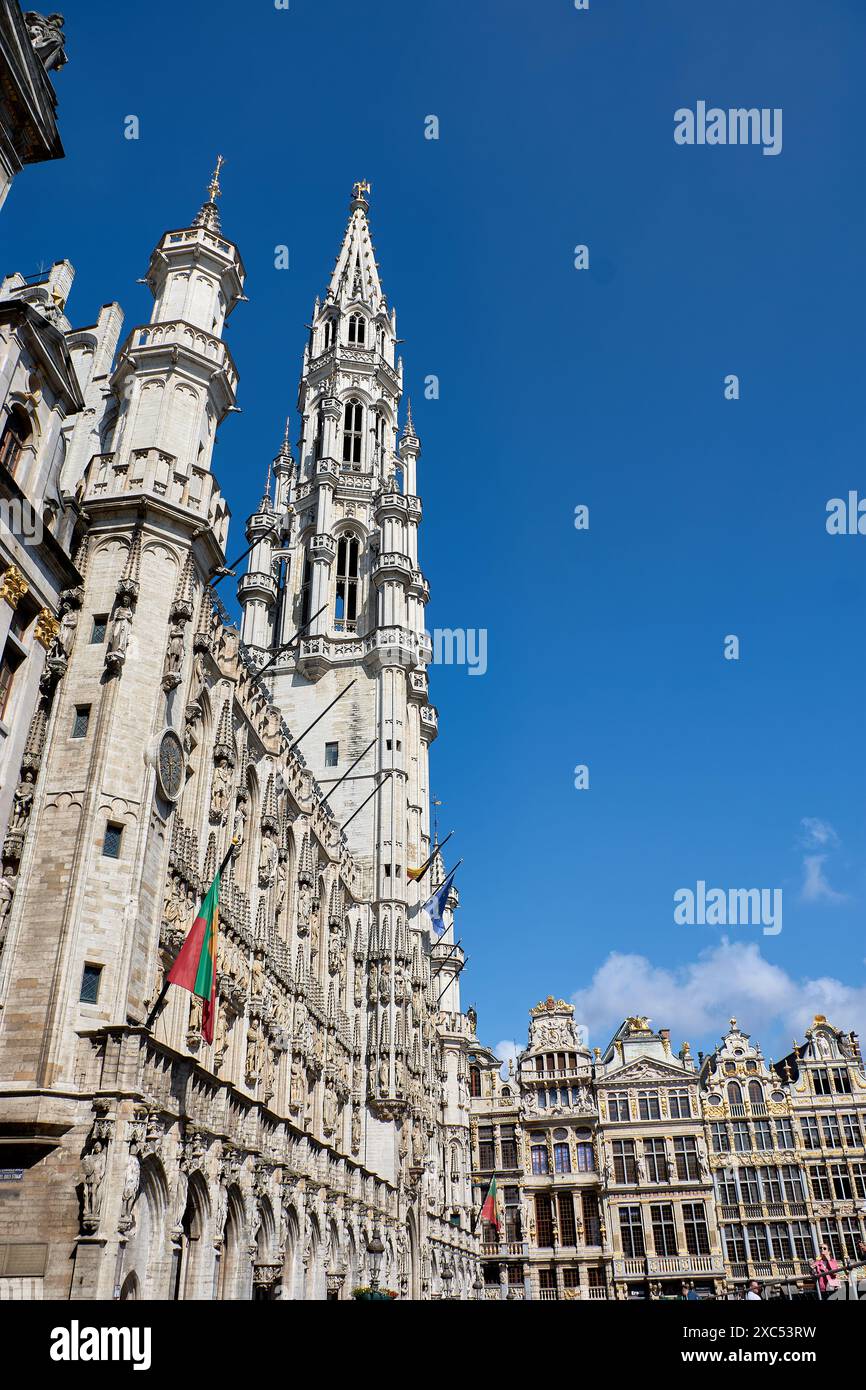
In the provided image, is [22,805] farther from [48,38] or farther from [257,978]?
[48,38]

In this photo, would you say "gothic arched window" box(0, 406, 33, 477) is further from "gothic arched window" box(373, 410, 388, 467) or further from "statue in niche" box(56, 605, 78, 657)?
"gothic arched window" box(373, 410, 388, 467)

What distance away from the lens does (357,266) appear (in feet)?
297

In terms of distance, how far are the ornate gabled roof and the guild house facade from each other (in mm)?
64281

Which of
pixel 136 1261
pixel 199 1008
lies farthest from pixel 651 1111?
pixel 136 1261

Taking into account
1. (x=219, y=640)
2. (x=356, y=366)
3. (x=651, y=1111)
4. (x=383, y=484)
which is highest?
(x=356, y=366)

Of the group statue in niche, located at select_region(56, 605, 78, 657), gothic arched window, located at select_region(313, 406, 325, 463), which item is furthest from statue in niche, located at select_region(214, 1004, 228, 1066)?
gothic arched window, located at select_region(313, 406, 325, 463)

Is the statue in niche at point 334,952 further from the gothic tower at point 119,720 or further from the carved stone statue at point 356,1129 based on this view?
the gothic tower at point 119,720

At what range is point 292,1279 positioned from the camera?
3444 centimetres

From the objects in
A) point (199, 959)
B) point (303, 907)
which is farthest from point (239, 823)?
point (199, 959)

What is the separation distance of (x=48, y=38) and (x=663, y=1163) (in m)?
76.9

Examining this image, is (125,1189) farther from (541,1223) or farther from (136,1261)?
(541,1223)
